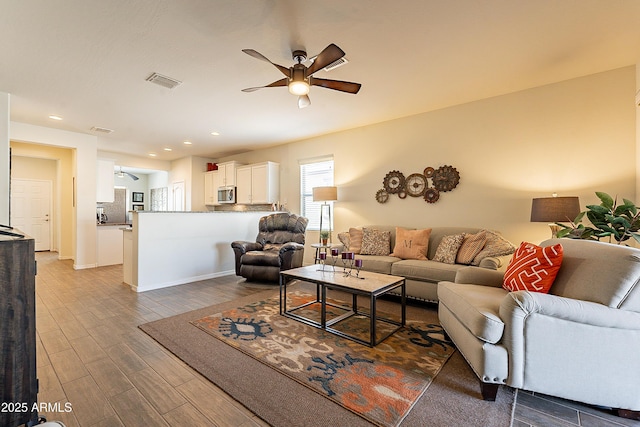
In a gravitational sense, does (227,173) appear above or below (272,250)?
above

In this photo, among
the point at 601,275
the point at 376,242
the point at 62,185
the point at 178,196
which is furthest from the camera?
the point at 178,196

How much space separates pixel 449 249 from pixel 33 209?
9.99m

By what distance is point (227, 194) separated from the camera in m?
6.85

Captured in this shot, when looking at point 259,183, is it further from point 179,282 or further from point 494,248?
point 494,248

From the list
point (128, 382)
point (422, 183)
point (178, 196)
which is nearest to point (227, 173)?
point (178, 196)

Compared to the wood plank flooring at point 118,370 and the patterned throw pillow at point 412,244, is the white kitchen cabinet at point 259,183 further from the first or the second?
the patterned throw pillow at point 412,244

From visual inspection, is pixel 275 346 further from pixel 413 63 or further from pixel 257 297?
pixel 413 63

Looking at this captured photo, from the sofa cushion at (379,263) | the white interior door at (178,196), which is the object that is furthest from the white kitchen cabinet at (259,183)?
the sofa cushion at (379,263)

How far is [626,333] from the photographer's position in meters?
1.56

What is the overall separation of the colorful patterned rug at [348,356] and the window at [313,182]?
2755 millimetres

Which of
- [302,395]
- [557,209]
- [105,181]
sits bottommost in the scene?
[302,395]

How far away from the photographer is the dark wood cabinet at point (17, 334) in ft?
4.27

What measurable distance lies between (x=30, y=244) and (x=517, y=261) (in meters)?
3.21

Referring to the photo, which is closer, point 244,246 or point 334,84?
point 334,84
